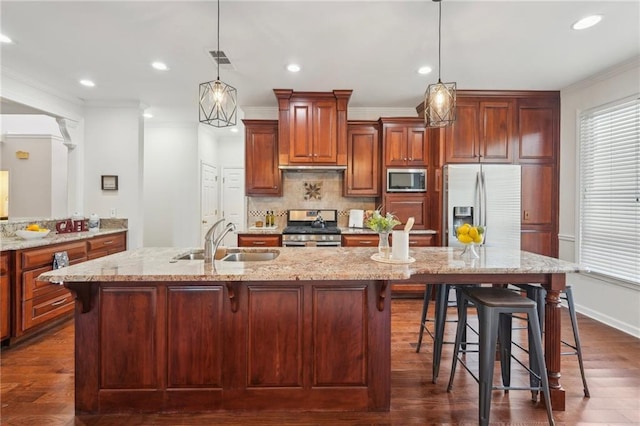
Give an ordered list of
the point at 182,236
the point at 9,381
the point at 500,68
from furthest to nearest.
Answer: the point at 182,236 < the point at 500,68 < the point at 9,381

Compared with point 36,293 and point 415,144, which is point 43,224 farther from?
point 415,144

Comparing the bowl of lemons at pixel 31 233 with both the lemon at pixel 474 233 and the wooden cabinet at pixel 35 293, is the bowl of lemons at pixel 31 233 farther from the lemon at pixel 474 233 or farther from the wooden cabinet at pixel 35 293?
the lemon at pixel 474 233

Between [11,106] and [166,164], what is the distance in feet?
7.20

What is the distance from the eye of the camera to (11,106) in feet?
12.9

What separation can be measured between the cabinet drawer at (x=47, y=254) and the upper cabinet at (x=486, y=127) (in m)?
4.63

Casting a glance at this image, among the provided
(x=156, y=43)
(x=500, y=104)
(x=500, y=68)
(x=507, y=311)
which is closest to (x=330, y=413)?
(x=507, y=311)

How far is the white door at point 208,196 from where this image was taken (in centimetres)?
606

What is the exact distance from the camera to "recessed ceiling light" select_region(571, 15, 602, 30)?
2.54 m

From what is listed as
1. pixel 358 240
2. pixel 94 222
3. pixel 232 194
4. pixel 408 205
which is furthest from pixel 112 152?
pixel 408 205

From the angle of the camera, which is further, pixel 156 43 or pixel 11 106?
pixel 11 106

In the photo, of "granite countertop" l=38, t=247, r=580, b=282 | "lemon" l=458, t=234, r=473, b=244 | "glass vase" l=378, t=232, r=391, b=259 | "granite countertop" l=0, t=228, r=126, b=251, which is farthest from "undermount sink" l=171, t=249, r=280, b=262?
"granite countertop" l=0, t=228, r=126, b=251

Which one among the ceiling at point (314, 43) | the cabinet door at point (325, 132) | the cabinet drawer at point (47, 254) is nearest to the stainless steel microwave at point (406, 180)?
the cabinet door at point (325, 132)

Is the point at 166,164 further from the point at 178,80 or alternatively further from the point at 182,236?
the point at 178,80

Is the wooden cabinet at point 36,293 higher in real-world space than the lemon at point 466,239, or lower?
lower
